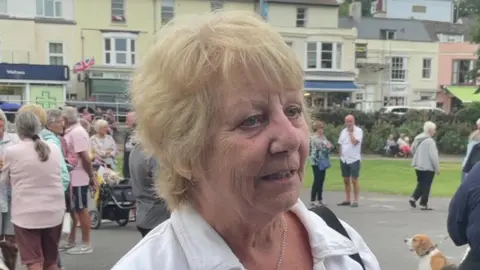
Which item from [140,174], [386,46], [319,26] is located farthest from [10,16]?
[140,174]

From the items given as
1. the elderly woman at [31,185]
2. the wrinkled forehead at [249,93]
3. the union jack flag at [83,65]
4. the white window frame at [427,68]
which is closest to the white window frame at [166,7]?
the union jack flag at [83,65]

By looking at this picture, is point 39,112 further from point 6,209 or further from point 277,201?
point 277,201

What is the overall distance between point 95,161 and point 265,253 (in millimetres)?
9336

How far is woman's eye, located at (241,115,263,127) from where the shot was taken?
4.62 feet

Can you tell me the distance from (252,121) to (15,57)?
123 ft

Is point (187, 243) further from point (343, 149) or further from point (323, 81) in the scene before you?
point (323, 81)

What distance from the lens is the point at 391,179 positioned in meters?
18.5

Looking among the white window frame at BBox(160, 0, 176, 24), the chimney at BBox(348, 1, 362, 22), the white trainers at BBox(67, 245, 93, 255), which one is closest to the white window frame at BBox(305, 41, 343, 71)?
the chimney at BBox(348, 1, 362, 22)

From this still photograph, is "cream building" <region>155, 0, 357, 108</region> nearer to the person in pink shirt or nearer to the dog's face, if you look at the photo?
the person in pink shirt

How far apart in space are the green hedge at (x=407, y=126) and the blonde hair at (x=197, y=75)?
89.4ft

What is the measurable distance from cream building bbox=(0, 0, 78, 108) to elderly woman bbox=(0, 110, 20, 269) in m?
28.0

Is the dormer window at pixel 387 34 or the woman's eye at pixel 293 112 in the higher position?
the dormer window at pixel 387 34

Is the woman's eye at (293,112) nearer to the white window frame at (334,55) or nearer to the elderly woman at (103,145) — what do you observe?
the elderly woman at (103,145)

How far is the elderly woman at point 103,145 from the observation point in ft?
37.2
